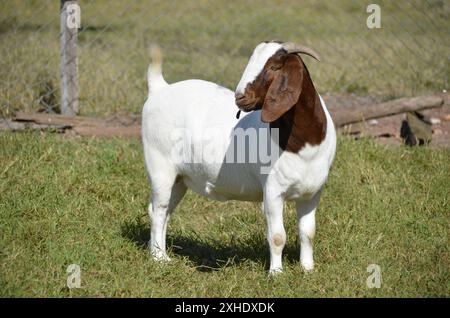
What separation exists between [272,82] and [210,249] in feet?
5.16

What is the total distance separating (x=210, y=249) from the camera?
200 inches

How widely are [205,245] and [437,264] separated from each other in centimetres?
154

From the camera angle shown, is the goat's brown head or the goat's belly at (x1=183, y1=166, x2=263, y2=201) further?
the goat's belly at (x1=183, y1=166, x2=263, y2=201)

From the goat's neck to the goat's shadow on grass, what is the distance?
3.07ft

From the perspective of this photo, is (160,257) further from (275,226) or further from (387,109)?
(387,109)

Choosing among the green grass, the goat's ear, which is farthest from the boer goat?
the green grass

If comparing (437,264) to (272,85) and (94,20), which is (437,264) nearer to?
(272,85)

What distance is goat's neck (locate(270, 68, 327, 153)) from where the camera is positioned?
4098 mm

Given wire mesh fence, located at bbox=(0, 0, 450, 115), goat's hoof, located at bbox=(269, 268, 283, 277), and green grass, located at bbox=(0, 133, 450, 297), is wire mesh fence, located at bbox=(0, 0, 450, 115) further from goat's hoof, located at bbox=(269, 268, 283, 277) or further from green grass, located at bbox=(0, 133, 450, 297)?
goat's hoof, located at bbox=(269, 268, 283, 277)

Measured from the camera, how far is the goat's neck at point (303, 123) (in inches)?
161

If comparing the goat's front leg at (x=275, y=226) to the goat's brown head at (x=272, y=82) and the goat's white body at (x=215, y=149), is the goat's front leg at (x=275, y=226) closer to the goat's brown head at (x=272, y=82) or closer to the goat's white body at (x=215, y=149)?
the goat's white body at (x=215, y=149)

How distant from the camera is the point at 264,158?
4.25 m

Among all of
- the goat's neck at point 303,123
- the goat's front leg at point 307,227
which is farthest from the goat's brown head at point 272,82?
the goat's front leg at point 307,227

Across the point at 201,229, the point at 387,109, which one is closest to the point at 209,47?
the point at 387,109
